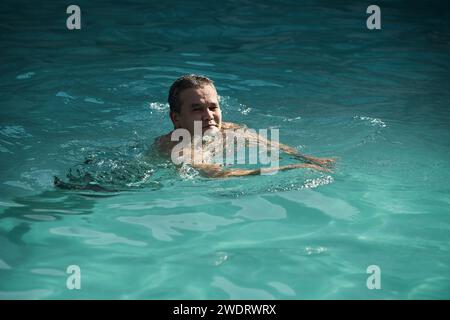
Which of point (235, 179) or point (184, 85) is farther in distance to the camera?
point (184, 85)

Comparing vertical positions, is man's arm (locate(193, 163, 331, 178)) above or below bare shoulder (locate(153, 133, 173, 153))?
below

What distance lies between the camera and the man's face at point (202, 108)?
5.01 m

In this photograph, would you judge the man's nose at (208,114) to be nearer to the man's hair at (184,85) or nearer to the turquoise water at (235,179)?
the man's hair at (184,85)

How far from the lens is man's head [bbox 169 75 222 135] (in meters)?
5.02

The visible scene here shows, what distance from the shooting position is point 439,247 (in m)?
3.76

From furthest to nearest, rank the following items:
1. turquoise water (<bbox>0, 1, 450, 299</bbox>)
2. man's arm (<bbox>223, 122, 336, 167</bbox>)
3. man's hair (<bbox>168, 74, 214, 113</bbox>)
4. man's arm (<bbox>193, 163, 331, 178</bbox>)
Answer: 1. man's hair (<bbox>168, 74, 214, 113</bbox>)
2. man's arm (<bbox>223, 122, 336, 167</bbox>)
3. man's arm (<bbox>193, 163, 331, 178</bbox>)
4. turquoise water (<bbox>0, 1, 450, 299</bbox>)

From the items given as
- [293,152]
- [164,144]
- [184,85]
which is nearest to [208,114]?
[184,85]

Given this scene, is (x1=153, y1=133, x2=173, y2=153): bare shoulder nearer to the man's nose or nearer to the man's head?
the man's head

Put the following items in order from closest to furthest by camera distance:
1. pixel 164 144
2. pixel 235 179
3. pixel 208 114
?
pixel 235 179, pixel 208 114, pixel 164 144

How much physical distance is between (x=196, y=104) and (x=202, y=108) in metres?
0.05

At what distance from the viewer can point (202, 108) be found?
5027mm

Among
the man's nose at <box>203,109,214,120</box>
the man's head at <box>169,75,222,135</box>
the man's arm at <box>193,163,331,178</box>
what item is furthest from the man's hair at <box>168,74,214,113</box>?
the man's arm at <box>193,163,331,178</box>

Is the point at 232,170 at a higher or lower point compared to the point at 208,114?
lower

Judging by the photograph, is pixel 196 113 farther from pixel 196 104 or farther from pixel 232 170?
pixel 232 170
